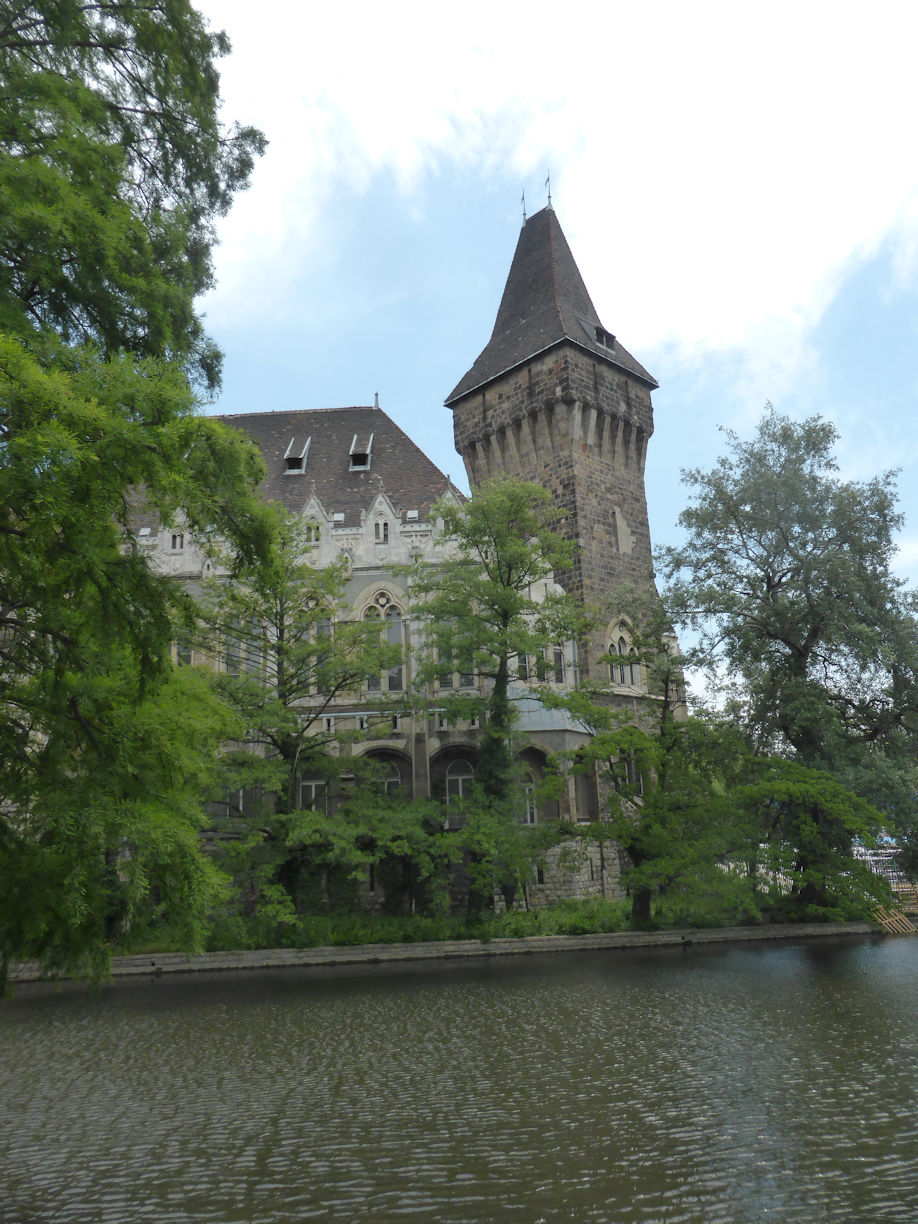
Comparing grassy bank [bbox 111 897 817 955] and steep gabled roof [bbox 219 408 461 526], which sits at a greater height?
steep gabled roof [bbox 219 408 461 526]

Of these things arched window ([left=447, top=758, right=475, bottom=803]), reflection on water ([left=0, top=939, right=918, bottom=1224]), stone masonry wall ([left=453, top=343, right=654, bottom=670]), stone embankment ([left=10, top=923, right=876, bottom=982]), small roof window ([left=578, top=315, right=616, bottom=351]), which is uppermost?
small roof window ([left=578, top=315, right=616, bottom=351])

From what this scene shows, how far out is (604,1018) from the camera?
39.3ft

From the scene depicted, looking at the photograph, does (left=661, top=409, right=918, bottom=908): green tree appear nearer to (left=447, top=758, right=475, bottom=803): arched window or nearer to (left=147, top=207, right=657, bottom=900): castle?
(left=147, top=207, right=657, bottom=900): castle

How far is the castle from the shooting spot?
93.4 ft

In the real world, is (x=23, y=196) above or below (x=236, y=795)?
above

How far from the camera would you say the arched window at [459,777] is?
2866 centimetres

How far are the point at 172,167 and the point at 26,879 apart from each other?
7.45 m

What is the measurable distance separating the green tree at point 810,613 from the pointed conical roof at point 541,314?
10373 millimetres

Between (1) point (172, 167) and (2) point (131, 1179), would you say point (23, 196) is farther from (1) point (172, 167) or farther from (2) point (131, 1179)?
(2) point (131, 1179)

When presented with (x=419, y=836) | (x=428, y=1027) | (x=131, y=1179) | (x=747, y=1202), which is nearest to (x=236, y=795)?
(x=419, y=836)

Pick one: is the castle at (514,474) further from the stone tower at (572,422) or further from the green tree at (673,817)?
the green tree at (673,817)

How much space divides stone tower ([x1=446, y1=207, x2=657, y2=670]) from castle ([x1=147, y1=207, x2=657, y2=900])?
0.07 metres

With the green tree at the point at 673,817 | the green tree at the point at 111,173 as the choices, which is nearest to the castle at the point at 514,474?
the green tree at the point at 673,817

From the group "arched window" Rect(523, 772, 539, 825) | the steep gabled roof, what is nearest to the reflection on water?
"arched window" Rect(523, 772, 539, 825)
